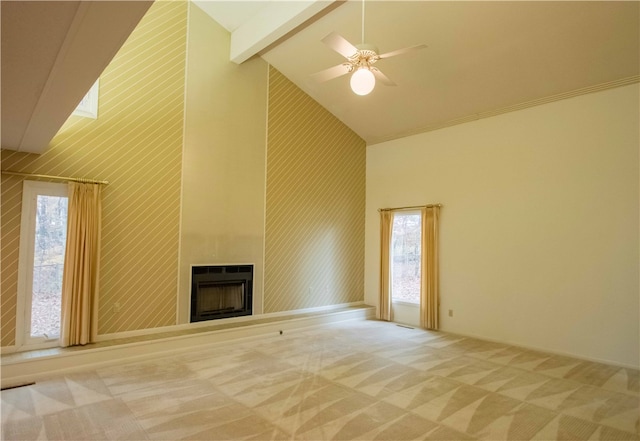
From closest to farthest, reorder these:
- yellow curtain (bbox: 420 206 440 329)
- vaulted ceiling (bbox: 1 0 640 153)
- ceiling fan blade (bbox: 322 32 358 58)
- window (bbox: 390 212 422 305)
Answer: vaulted ceiling (bbox: 1 0 640 153), ceiling fan blade (bbox: 322 32 358 58), yellow curtain (bbox: 420 206 440 329), window (bbox: 390 212 422 305)

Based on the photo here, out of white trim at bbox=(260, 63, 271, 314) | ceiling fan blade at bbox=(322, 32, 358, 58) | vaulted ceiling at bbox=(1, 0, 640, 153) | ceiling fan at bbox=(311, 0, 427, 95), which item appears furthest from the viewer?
white trim at bbox=(260, 63, 271, 314)

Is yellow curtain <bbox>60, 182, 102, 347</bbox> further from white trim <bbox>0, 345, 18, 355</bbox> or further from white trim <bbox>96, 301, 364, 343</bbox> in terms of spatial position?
white trim <bbox>0, 345, 18, 355</bbox>

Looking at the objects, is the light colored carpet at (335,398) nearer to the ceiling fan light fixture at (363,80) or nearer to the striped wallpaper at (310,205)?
the striped wallpaper at (310,205)

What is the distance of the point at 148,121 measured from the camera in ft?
17.6

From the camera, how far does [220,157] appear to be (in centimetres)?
610

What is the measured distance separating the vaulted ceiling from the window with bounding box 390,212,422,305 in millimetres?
1840

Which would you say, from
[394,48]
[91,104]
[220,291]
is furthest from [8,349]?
[394,48]

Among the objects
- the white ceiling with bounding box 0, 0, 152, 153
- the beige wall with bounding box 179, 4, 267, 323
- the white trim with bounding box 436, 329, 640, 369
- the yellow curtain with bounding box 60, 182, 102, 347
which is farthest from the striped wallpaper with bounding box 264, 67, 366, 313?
the white ceiling with bounding box 0, 0, 152, 153

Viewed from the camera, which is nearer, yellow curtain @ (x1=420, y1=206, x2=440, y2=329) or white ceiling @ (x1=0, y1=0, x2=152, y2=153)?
white ceiling @ (x1=0, y1=0, x2=152, y2=153)

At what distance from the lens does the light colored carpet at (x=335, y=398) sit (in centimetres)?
305

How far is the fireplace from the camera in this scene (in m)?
5.74

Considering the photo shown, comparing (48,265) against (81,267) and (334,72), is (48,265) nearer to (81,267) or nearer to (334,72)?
(81,267)

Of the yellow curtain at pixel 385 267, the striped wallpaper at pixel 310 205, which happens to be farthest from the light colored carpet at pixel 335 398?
the yellow curtain at pixel 385 267

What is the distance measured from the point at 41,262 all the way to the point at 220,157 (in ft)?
9.26
